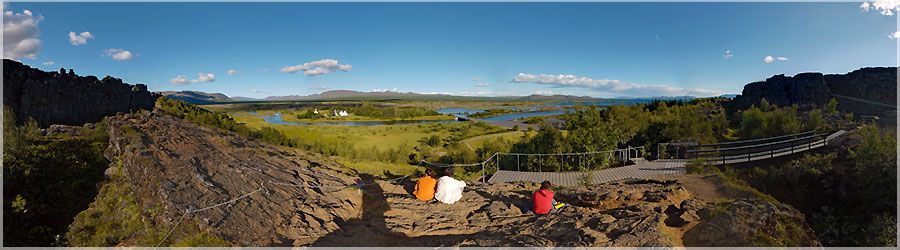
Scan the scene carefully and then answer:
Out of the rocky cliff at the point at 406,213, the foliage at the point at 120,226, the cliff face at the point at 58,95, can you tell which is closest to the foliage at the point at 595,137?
the rocky cliff at the point at 406,213

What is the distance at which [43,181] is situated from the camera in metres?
7.40

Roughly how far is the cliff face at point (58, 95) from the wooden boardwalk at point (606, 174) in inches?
624

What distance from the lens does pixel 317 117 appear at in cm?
7100

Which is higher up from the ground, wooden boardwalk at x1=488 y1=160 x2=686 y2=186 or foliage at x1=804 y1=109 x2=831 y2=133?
foliage at x1=804 y1=109 x2=831 y2=133

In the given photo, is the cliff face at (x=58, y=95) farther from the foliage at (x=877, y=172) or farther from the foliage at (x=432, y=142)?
the foliage at (x=432, y=142)

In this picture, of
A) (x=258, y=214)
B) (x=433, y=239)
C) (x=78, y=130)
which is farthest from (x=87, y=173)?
(x=433, y=239)

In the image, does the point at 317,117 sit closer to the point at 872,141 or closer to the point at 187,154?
the point at 187,154

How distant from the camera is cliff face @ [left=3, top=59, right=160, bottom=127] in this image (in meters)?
11.2

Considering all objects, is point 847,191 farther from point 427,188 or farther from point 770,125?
point 770,125

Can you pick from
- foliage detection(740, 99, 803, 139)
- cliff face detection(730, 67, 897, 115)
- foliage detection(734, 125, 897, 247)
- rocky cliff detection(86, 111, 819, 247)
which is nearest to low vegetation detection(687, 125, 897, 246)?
foliage detection(734, 125, 897, 247)

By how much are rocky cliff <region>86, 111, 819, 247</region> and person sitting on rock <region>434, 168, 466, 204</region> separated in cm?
17

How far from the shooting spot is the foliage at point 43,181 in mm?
6254

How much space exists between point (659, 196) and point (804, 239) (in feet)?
7.22

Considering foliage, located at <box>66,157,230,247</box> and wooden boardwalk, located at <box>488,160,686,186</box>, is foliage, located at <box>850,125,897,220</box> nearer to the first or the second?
wooden boardwalk, located at <box>488,160,686,186</box>
